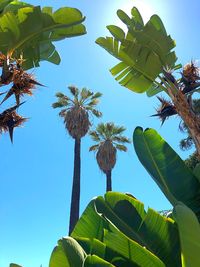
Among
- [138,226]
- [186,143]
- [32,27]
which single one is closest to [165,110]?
[32,27]

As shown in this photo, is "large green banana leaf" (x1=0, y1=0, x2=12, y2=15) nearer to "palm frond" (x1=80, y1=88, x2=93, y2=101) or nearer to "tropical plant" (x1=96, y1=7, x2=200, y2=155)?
"tropical plant" (x1=96, y1=7, x2=200, y2=155)

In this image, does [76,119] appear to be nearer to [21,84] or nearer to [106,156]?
[106,156]

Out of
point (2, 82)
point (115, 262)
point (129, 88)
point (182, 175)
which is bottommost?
point (115, 262)

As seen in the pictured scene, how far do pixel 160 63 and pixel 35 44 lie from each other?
3178 mm

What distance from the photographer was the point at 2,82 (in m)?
6.89

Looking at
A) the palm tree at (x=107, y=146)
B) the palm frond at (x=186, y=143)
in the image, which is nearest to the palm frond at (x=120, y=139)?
the palm tree at (x=107, y=146)

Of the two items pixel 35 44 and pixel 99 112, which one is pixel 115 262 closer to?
pixel 35 44

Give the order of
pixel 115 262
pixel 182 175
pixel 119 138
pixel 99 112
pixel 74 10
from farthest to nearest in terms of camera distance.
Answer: pixel 119 138
pixel 99 112
pixel 74 10
pixel 182 175
pixel 115 262

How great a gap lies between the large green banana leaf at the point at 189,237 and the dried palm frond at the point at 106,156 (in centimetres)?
2406

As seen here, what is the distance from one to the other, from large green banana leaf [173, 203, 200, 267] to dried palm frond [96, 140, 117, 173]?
947 inches

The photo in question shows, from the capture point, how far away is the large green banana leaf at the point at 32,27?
281 inches

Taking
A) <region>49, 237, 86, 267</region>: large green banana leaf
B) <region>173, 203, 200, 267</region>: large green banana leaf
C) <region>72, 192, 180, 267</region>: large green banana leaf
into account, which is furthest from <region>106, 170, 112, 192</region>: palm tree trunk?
<region>173, 203, 200, 267</region>: large green banana leaf

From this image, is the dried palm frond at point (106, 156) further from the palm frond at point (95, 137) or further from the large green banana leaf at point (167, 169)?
the large green banana leaf at point (167, 169)

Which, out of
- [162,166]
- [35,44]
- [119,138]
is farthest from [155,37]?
[119,138]
